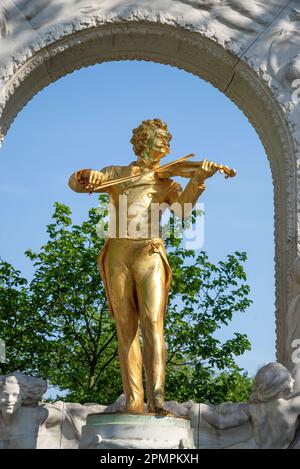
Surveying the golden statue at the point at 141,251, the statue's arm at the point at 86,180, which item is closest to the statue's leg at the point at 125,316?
the golden statue at the point at 141,251

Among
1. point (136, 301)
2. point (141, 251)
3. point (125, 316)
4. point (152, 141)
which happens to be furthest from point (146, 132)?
point (125, 316)

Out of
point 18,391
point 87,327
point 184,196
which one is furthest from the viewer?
point 87,327

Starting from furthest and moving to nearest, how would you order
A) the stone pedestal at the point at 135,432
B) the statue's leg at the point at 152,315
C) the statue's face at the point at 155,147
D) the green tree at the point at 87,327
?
the green tree at the point at 87,327 → the statue's face at the point at 155,147 → the statue's leg at the point at 152,315 → the stone pedestal at the point at 135,432

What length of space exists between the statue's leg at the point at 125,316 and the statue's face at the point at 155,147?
0.78 metres

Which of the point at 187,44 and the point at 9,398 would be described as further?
the point at 187,44

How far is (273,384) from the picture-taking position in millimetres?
5988

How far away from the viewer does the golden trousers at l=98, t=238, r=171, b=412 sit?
5.85m

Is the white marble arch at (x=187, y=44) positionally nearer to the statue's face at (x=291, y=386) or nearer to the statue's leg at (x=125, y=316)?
the statue's face at (x=291, y=386)

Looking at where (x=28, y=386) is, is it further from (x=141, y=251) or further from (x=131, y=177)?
(x=131, y=177)

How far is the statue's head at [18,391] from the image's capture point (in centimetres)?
606

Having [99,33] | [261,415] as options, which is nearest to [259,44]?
[99,33]

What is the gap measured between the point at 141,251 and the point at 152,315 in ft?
1.60

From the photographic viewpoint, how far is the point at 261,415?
6.08m
